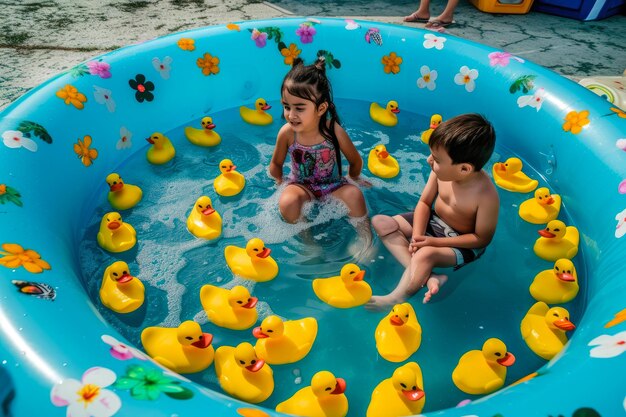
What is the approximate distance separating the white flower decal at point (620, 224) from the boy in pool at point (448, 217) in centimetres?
47

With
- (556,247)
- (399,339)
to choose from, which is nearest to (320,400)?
(399,339)

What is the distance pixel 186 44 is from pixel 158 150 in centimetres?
72

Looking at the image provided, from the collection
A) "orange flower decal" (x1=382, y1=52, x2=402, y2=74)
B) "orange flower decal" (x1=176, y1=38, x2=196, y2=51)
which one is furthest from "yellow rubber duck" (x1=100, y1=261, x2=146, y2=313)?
"orange flower decal" (x1=382, y1=52, x2=402, y2=74)

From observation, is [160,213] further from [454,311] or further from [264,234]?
[454,311]

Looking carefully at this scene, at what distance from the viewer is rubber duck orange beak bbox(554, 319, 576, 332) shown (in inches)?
70.8

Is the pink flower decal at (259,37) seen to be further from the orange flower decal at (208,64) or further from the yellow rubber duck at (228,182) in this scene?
the yellow rubber duck at (228,182)

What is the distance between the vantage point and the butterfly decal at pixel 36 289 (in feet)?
5.27

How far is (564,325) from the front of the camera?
1.81 metres

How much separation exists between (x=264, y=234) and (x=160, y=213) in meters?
0.52

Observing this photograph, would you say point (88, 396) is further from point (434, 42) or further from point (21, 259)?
point (434, 42)

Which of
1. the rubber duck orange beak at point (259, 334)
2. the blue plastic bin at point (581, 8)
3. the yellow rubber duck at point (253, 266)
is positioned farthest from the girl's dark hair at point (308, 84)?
the blue plastic bin at point (581, 8)

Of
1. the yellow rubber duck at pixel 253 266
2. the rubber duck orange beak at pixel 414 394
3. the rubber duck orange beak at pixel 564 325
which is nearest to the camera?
the rubber duck orange beak at pixel 414 394

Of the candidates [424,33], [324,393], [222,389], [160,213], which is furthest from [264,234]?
[424,33]

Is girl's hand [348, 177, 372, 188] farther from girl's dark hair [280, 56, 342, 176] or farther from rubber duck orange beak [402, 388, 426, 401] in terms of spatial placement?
rubber duck orange beak [402, 388, 426, 401]
